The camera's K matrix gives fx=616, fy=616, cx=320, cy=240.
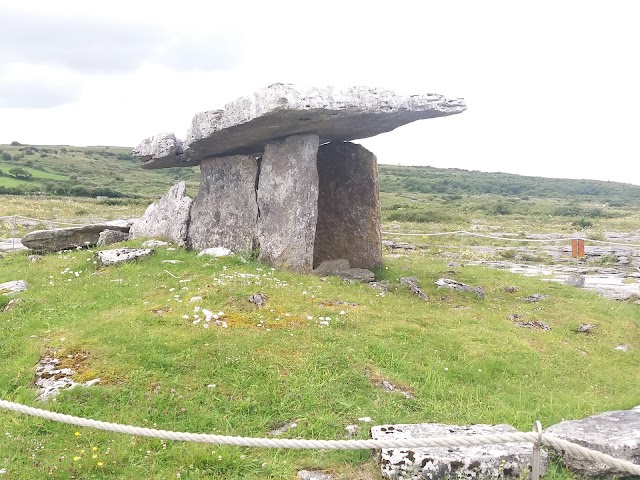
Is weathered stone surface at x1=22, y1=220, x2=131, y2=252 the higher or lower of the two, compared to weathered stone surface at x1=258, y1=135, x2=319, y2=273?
lower

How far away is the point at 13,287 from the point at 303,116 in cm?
722

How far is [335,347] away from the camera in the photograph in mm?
9766

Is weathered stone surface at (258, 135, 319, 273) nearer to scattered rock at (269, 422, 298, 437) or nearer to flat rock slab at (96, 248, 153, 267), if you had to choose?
flat rock slab at (96, 248, 153, 267)

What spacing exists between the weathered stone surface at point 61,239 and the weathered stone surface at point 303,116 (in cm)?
398

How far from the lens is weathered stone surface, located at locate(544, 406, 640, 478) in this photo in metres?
5.89

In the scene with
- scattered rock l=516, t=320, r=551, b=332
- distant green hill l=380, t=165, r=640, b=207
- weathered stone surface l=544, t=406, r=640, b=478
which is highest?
distant green hill l=380, t=165, r=640, b=207

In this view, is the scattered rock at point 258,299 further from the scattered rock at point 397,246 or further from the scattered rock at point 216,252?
the scattered rock at point 397,246

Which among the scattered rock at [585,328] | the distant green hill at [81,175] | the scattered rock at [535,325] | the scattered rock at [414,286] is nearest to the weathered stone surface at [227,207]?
the scattered rock at [414,286]

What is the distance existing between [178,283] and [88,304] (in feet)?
5.97

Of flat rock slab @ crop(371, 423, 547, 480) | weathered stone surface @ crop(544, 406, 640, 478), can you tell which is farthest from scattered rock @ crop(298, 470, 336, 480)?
weathered stone surface @ crop(544, 406, 640, 478)

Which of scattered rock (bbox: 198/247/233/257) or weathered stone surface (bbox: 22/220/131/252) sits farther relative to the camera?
weathered stone surface (bbox: 22/220/131/252)

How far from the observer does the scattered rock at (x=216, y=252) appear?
15242 mm

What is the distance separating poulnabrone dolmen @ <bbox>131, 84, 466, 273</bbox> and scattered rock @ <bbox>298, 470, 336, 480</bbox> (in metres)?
8.25

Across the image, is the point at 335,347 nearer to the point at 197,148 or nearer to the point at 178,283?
the point at 178,283
